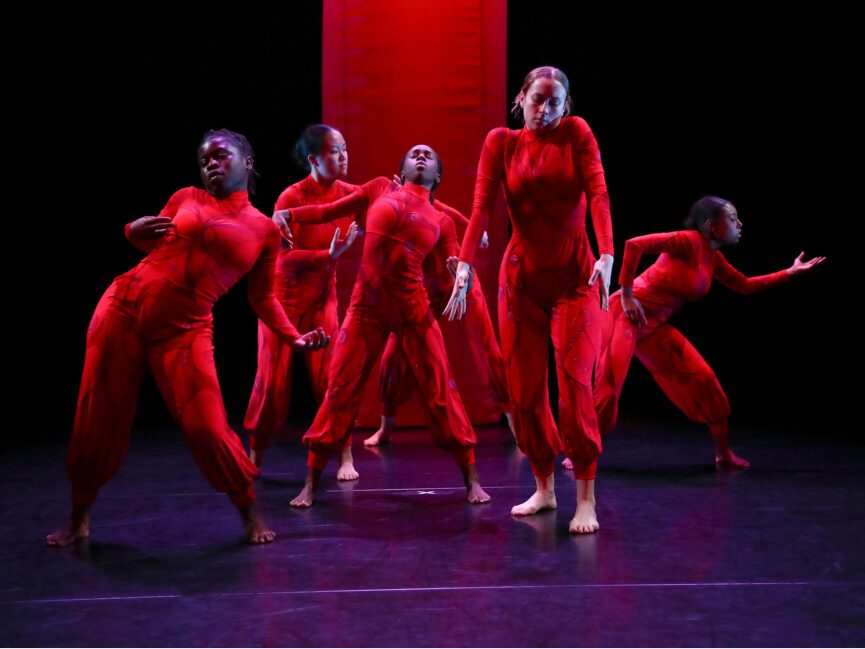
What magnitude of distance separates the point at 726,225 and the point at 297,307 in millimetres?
2050

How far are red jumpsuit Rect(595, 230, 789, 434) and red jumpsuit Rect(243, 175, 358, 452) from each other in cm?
135

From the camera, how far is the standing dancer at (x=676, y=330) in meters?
4.38

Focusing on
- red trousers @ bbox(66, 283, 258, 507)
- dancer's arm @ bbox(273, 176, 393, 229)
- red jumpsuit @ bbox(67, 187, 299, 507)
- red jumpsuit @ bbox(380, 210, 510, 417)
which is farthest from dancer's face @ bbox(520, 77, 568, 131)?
red jumpsuit @ bbox(380, 210, 510, 417)

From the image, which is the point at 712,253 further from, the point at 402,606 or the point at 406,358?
the point at 402,606

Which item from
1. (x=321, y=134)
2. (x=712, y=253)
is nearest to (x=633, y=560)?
(x=712, y=253)

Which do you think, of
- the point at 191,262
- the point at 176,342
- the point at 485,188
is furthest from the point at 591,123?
the point at 176,342

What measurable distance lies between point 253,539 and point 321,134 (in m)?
2.07

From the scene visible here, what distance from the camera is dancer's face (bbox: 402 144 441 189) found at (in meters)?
3.81

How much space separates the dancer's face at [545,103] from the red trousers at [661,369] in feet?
4.55

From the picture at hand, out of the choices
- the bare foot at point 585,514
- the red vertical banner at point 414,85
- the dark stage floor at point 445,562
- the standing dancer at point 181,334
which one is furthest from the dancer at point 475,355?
the standing dancer at point 181,334

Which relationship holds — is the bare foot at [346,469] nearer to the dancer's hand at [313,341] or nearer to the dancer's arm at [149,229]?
the dancer's hand at [313,341]

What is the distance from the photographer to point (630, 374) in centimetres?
748

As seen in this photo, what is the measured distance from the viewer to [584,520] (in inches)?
129

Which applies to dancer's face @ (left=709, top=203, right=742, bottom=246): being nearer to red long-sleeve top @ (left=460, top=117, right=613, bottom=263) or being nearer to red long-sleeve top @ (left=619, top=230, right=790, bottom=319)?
red long-sleeve top @ (left=619, top=230, right=790, bottom=319)
